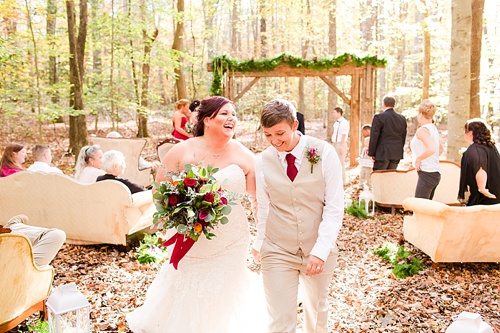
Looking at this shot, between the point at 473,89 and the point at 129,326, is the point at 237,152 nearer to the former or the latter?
the point at 129,326

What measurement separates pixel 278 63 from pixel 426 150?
6.16 metres

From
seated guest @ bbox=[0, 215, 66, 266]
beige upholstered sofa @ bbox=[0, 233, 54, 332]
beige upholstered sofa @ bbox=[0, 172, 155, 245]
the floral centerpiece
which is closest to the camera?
the floral centerpiece

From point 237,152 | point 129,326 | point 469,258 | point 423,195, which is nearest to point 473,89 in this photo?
point 423,195

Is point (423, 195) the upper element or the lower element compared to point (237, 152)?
Answer: lower

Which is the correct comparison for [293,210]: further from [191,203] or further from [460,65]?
[460,65]

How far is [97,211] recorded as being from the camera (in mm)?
5688

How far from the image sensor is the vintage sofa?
7691 millimetres

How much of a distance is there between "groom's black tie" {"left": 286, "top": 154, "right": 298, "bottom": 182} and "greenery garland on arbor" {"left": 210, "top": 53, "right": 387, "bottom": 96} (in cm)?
887

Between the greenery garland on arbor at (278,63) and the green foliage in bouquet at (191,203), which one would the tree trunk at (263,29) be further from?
the green foliage in bouquet at (191,203)

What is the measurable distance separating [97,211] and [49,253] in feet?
6.76

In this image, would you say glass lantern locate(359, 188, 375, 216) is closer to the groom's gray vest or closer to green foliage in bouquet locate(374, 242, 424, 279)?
green foliage in bouquet locate(374, 242, 424, 279)

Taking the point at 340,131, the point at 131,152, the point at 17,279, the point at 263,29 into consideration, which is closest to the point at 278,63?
the point at 340,131

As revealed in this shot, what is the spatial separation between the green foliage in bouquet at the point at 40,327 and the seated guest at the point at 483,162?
185 inches

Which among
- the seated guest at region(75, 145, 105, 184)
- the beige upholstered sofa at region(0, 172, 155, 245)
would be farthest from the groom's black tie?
the seated guest at region(75, 145, 105, 184)
